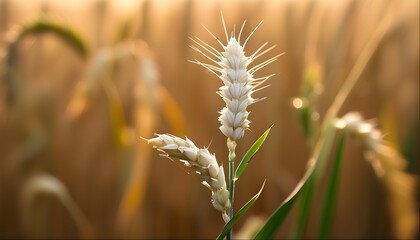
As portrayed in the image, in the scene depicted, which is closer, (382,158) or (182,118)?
(382,158)

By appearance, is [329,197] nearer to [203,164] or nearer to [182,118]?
[203,164]

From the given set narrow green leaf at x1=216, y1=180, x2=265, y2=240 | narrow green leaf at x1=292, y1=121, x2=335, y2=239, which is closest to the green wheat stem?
narrow green leaf at x1=216, y1=180, x2=265, y2=240

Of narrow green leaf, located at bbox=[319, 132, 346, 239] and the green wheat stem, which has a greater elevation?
the green wheat stem

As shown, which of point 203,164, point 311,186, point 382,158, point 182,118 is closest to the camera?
point 203,164

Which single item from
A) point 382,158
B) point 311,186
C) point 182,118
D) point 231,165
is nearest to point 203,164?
point 231,165

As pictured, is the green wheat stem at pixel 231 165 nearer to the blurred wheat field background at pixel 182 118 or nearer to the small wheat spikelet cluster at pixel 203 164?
the small wheat spikelet cluster at pixel 203 164

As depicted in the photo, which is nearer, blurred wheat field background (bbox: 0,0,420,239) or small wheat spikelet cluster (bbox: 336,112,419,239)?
small wheat spikelet cluster (bbox: 336,112,419,239)

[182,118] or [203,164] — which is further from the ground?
[203,164]

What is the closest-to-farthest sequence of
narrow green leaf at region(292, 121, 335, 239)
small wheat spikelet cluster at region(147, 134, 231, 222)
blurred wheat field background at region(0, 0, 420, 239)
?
1. small wheat spikelet cluster at region(147, 134, 231, 222)
2. narrow green leaf at region(292, 121, 335, 239)
3. blurred wheat field background at region(0, 0, 420, 239)

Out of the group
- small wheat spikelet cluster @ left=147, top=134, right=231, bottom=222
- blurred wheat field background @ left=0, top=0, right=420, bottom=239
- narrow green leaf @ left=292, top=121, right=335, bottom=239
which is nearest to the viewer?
small wheat spikelet cluster @ left=147, top=134, right=231, bottom=222

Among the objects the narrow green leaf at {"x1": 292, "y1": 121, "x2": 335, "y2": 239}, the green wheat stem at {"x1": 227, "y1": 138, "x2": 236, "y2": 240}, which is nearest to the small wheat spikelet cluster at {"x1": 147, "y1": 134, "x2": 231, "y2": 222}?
the green wheat stem at {"x1": 227, "y1": 138, "x2": 236, "y2": 240}

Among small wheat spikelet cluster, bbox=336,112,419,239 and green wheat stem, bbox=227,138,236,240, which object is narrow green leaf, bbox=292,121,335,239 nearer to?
small wheat spikelet cluster, bbox=336,112,419,239
